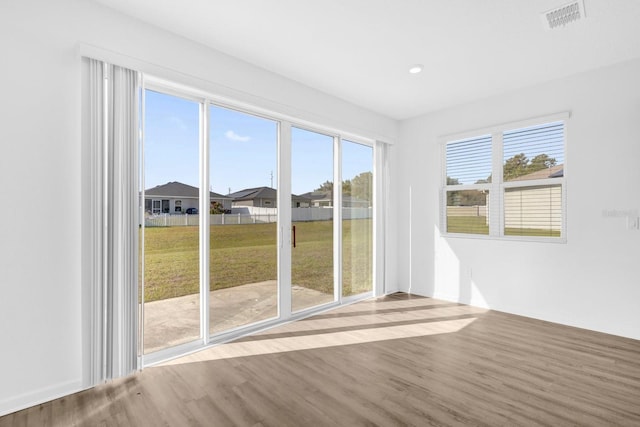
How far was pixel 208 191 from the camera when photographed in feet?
10.5

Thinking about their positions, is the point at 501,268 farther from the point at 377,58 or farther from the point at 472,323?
the point at 377,58

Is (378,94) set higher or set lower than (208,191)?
higher

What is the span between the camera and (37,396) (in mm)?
2197

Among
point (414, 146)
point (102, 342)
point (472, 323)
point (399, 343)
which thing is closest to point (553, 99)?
point (414, 146)

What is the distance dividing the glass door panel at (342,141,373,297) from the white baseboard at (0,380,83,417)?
10.4 feet

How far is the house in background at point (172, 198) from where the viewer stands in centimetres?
287

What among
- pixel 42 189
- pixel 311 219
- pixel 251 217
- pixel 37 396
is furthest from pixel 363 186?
pixel 37 396

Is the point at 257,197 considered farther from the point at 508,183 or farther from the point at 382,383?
the point at 508,183

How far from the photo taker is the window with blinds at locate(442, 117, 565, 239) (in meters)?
3.92

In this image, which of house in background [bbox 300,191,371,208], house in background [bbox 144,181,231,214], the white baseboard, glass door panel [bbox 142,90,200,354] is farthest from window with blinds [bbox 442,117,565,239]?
the white baseboard

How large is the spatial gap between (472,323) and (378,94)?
3083 mm

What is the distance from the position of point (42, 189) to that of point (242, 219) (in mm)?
1674

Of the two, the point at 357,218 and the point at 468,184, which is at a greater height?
the point at 468,184

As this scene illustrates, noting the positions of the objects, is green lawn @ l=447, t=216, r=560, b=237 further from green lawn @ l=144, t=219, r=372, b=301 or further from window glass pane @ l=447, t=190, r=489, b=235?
green lawn @ l=144, t=219, r=372, b=301
